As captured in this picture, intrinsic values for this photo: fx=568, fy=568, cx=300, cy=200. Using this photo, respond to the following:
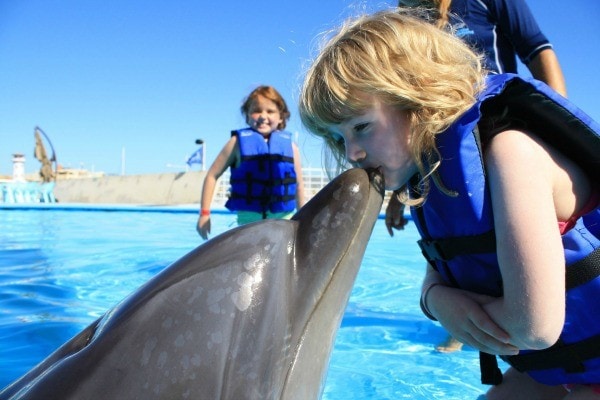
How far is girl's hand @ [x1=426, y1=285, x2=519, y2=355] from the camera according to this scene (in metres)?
2.02

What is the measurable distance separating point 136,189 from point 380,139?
22672 mm

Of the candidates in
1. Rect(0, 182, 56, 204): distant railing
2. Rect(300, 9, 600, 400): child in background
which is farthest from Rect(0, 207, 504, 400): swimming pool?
Rect(0, 182, 56, 204): distant railing

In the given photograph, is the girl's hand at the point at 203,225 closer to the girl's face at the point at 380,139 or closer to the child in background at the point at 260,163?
the child in background at the point at 260,163

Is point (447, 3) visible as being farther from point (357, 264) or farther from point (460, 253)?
point (357, 264)

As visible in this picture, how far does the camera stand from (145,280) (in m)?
6.38

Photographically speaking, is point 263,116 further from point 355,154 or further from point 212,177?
point 355,154

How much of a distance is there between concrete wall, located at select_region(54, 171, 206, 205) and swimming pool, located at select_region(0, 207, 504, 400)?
32.0 feet

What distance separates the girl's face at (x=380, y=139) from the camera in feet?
6.49

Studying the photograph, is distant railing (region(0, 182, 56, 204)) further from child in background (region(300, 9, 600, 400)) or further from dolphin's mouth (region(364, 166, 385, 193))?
dolphin's mouth (region(364, 166, 385, 193))

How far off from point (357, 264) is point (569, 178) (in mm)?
895

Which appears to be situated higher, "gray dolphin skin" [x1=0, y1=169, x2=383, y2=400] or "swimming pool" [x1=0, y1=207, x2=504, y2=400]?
"gray dolphin skin" [x1=0, y1=169, x2=383, y2=400]

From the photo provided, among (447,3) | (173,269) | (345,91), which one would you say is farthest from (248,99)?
(173,269)

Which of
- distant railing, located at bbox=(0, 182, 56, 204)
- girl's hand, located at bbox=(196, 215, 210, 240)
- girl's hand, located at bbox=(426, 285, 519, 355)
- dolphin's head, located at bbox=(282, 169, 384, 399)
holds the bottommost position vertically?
distant railing, located at bbox=(0, 182, 56, 204)

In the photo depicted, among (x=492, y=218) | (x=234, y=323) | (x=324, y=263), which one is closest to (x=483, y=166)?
(x=492, y=218)
